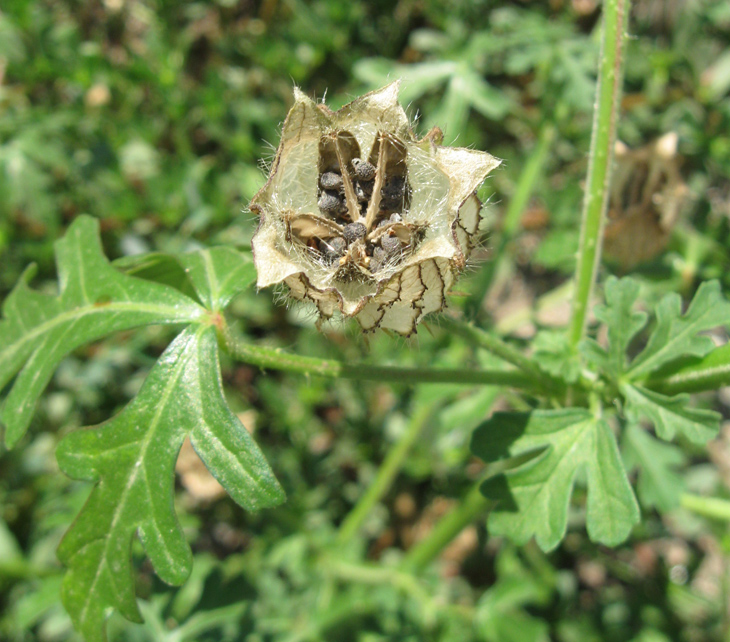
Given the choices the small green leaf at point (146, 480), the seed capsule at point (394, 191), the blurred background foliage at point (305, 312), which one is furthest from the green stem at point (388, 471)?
the small green leaf at point (146, 480)

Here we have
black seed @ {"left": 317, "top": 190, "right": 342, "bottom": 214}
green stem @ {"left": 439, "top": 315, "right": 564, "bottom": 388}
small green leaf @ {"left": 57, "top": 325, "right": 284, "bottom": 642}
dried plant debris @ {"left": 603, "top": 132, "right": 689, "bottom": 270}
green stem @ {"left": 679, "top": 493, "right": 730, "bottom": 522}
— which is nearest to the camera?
small green leaf @ {"left": 57, "top": 325, "right": 284, "bottom": 642}

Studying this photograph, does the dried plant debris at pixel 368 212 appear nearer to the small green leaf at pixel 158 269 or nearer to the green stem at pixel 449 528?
the small green leaf at pixel 158 269

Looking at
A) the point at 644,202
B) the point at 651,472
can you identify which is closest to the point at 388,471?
the point at 651,472

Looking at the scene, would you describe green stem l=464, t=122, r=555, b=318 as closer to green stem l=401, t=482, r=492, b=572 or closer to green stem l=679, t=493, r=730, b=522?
green stem l=401, t=482, r=492, b=572

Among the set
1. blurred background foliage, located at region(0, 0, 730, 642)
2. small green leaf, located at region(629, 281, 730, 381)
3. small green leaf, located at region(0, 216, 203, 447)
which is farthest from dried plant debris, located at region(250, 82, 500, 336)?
blurred background foliage, located at region(0, 0, 730, 642)

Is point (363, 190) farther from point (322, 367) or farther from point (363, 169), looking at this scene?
point (322, 367)

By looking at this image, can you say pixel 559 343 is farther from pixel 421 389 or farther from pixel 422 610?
pixel 422 610
